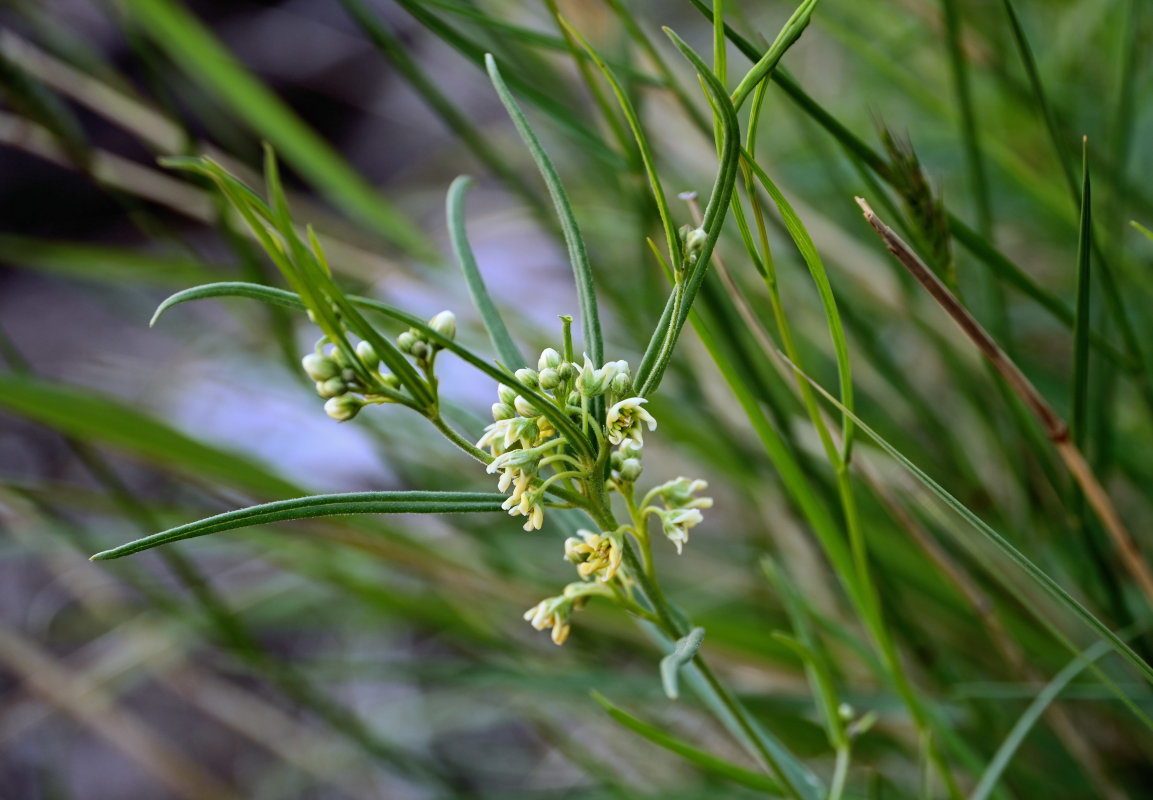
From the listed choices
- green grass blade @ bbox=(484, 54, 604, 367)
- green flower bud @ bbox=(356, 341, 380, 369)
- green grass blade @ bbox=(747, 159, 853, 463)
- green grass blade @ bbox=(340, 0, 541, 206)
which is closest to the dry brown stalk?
green grass blade @ bbox=(747, 159, 853, 463)

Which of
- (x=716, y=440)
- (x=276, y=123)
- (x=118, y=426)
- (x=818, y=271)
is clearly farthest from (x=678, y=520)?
(x=276, y=123)

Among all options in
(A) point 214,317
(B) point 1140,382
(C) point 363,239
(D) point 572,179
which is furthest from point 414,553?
(A) point 214,317

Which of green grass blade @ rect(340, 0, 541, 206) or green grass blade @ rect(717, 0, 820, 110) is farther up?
green grass blade @ rect(340, 0, 541, 206)

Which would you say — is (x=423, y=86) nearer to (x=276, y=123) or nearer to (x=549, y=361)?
(x=276, y=123)

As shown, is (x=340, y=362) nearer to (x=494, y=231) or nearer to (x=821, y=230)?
(x=821, y=230)

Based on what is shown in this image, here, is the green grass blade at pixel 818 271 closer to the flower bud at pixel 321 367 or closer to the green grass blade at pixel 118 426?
the flower bud at pixel 321 367

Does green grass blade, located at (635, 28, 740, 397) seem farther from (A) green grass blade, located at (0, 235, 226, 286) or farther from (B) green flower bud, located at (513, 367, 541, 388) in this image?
(A) green grass blade, located at (0, 235, 226, 286)
